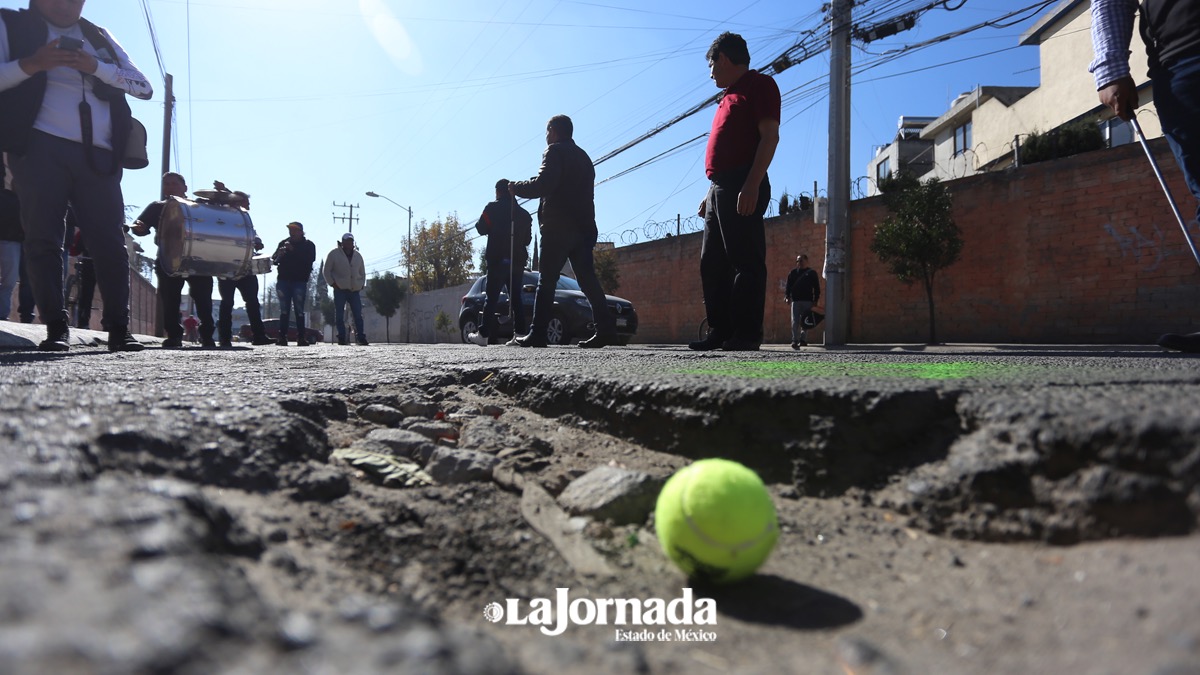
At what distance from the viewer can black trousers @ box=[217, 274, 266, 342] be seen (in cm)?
738

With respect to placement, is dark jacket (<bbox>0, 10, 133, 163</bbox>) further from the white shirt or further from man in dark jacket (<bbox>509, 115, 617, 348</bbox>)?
man in dark jacket (<bbox>509, 115, 617, 348</bbox>)

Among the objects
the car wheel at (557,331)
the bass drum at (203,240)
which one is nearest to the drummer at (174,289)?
the bass drum at (203,240)

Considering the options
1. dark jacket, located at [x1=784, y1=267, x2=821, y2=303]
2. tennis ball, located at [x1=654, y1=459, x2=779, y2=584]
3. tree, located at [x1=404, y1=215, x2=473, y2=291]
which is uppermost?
tree, located at [x1=404, y1=215, x2=473, y2=291]

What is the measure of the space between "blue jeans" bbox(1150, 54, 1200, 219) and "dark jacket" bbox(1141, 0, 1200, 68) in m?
0.04

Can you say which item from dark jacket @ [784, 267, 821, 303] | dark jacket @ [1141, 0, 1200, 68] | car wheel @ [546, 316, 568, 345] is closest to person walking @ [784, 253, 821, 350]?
dark jacket @ [784, 267, 821, 303]

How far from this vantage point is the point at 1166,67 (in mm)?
2652

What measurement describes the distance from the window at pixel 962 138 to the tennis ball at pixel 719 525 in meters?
26.3

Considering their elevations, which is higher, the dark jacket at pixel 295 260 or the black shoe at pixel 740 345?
the dark jacket at pixel 295 260

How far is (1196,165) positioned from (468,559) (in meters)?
3.17

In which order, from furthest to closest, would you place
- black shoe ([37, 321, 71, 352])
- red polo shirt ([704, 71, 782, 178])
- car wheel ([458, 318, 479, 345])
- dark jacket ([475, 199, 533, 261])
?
car wheel ([458, 318, 479, 345]) → dark jacket ([475, 199, 533, 261]) → black shoe ([37, 321, 71, 352]) → red polo shirt ([704, 71, 782, 178])

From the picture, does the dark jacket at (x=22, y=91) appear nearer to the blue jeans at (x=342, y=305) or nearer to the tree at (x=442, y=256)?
the blue jeans at (x=342, y=305)

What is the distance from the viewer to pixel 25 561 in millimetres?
688

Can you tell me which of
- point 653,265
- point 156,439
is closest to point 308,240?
point 156,439

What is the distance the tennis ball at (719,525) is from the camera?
3.51 ft
